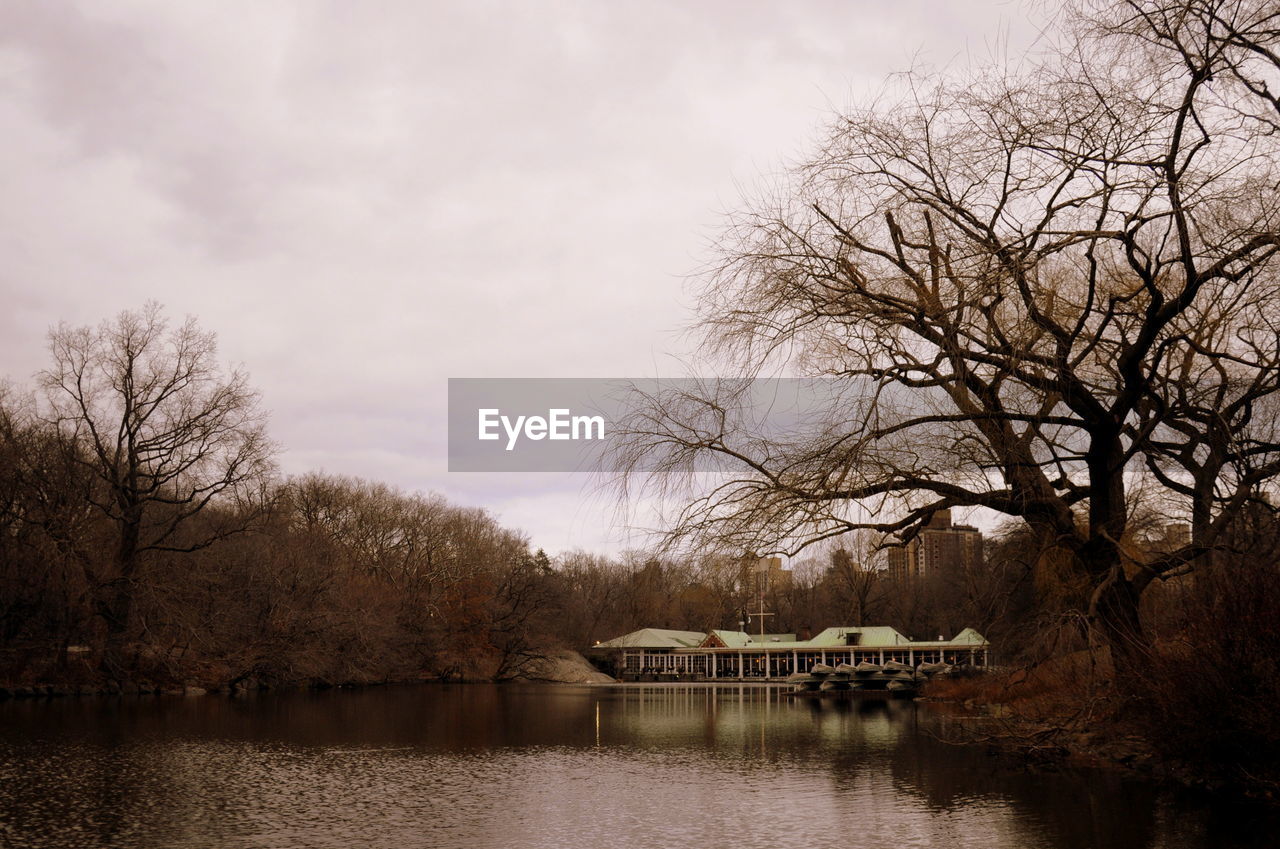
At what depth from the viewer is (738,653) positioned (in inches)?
3484

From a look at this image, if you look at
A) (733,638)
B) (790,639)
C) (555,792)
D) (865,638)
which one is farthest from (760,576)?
(790,639)

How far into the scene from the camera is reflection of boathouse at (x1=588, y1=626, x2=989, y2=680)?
74.0 meters

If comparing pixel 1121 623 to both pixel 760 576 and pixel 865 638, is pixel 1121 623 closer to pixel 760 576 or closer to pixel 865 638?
pixel 760 576

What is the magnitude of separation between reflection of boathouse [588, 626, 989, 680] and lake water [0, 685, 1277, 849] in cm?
5032

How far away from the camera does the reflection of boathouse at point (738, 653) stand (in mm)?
74000

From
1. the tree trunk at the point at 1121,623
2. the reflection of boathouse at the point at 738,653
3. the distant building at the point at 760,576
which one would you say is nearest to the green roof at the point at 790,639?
the reflection of boathouse at the point at 738,653

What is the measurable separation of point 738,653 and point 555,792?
76.4 m

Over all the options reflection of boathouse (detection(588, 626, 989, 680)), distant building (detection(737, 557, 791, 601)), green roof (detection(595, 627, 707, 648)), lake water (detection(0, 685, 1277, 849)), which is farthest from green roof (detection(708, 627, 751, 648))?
distant building (detection(737, 557, 791, 601))

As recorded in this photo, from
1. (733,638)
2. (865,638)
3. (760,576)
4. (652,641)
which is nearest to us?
(760,576)

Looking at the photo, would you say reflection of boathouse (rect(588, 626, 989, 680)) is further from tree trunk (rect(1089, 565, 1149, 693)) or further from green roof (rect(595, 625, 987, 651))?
tree trunk (rect(1089, 565, 1149, 693))

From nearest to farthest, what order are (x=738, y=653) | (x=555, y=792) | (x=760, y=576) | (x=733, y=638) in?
(x=555, y=792)
(x=760, y=576)
(x=738, y=653)
(x=733, y=638)

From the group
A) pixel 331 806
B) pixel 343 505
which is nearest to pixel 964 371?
pixel 331 806

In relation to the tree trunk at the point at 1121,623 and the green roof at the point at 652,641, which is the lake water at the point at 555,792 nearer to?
the tree trunk at the point at 1121,623

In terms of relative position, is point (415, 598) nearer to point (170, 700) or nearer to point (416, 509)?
point (416, 509)
